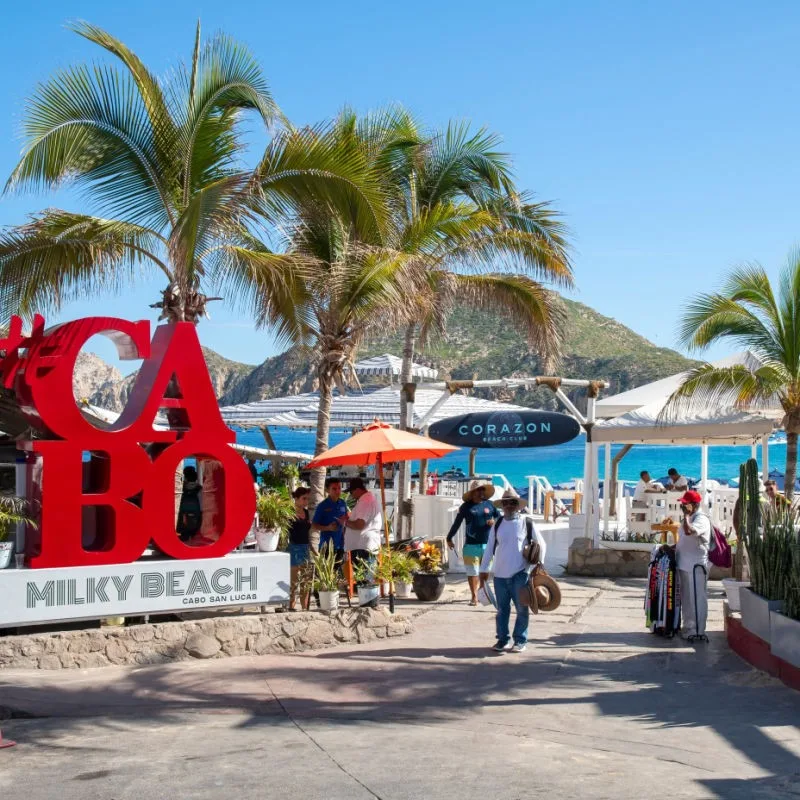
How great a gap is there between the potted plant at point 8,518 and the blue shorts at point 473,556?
5.77 meters

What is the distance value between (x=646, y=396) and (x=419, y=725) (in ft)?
40.5

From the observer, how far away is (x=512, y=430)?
16719 millimetres

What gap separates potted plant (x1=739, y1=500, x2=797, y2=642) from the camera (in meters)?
9.53

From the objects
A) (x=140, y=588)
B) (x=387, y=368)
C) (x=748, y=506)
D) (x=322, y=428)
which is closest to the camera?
(x=140, y=588)

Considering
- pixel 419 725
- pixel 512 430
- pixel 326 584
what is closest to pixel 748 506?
pixel 326 584

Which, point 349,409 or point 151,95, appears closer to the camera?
A: point 151,95

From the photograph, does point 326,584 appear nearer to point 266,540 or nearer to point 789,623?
point 266,540

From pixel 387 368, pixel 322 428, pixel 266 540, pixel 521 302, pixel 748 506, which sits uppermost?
pixel 521 302

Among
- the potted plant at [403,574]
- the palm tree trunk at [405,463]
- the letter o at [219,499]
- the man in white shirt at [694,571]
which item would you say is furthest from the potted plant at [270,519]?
the palm tree trunk at [405,463]

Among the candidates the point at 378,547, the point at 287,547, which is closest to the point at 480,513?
the point at 378,547

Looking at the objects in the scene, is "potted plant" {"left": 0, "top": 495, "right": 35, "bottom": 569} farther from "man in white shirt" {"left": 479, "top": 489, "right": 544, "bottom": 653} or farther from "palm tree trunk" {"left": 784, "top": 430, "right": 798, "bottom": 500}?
"palm tree trunk" {"left": 784, "top": 430, "right": 798, "bottom": 500}

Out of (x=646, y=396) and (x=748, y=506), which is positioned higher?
(x=646, y=396)

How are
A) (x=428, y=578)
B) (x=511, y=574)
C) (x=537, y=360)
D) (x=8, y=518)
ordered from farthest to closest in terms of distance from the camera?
(x=537, y=360) → (x=428, y=578) → (x=511, y=574) → (x=8, y=518)

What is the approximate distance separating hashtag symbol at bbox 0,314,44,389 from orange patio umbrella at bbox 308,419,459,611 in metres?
3.56
